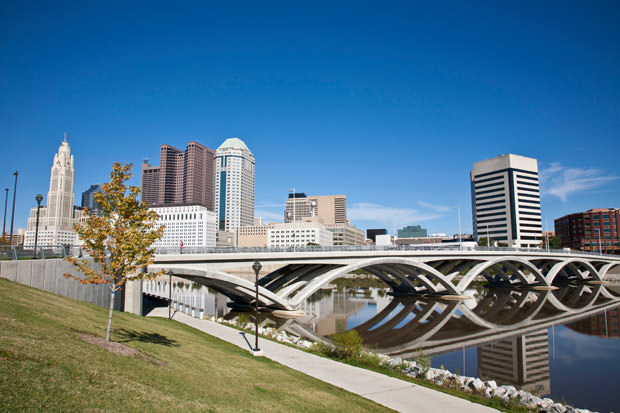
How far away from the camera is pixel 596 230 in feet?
468

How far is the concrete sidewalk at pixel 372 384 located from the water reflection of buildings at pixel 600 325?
3011 centimetres

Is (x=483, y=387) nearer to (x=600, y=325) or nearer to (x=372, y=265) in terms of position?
(x=600, y=325)

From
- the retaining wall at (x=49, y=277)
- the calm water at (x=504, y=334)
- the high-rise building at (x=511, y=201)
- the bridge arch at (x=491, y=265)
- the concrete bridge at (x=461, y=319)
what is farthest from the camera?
the high-rise building at (x=511, y=201)

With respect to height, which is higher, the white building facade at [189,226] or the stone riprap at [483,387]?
the white building facade at [189,226]

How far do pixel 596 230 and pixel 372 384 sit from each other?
163 meters

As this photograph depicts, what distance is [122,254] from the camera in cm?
1235

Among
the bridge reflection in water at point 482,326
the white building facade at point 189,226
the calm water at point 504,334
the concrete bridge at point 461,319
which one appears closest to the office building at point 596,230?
the concrete bridge at point 461,319

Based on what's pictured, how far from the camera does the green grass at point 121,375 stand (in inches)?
261

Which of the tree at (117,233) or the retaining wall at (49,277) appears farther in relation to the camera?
the retaining wall at (49,277)

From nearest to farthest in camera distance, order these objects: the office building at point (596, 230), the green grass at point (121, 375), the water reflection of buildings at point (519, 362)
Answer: the green grass at point (121, 375) < the water reflection of buildings at point (519, 362) < the office building at point (596, 230)

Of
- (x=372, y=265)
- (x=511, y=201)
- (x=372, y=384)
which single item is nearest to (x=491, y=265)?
(x=372, y=265)

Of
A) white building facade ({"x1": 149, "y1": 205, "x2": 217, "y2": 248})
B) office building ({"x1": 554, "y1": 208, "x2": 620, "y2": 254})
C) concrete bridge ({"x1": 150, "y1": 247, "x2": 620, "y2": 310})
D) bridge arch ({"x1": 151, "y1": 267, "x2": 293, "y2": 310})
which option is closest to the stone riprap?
concrete bridge ({"x1": 150, "y1": 247, "x2": 620, "y2": 310})

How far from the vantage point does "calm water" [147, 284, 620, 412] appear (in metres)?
21.7

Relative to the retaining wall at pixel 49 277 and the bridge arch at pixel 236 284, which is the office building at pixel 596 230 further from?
the retaining wall at pixel 49 277
